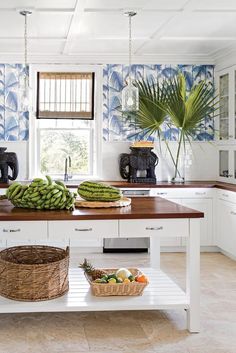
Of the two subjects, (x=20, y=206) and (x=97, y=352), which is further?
(x=20, y=206)

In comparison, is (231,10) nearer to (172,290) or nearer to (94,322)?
(172,290)

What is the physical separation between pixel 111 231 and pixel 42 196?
53cm

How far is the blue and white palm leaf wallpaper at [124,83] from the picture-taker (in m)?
7.39

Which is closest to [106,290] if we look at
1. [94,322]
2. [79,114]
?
[94,322]

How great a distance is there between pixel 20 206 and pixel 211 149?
407 cm

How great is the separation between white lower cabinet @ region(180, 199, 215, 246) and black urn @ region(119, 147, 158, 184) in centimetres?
54

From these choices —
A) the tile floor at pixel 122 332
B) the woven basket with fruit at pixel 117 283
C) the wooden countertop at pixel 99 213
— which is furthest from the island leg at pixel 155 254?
the wooden countertop at pixel 99 213

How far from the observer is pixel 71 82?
7348mm

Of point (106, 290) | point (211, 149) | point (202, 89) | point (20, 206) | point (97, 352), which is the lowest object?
point (97, 352)

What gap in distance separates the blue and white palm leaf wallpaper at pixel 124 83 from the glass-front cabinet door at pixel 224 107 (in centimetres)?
26

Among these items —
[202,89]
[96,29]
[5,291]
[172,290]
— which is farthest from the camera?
[202,89]

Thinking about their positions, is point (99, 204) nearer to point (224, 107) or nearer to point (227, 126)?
point (227, 126)

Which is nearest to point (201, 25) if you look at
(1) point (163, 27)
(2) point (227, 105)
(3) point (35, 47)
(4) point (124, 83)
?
(1) point (163, 27)

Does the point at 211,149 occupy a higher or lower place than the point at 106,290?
higher
